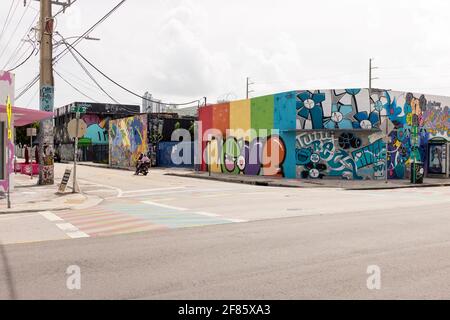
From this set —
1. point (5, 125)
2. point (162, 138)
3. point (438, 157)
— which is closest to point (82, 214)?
point (5, 125)

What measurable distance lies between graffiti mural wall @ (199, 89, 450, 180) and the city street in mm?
13935

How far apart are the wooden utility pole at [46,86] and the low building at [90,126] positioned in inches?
1713

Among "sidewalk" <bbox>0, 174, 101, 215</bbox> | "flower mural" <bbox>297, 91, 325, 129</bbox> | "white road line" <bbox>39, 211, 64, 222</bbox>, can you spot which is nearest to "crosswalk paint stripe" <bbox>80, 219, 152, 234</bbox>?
"white road line" <bbox>39, 211, 64, 222</bbox>

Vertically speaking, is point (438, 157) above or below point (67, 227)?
above

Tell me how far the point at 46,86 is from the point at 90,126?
53.4 meters

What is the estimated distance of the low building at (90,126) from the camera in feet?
231

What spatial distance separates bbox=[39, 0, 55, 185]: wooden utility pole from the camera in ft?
75.8

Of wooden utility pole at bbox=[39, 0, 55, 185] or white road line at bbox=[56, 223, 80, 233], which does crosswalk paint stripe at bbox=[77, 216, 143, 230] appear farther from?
wooden utility pole at bbox=[39, 0, 55, 185]

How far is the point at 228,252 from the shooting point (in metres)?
7.57

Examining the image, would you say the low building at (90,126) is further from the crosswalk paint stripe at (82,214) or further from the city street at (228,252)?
the city street at (228,252)

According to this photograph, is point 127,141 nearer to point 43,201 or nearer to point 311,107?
point 311,107

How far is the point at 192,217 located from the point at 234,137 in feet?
71.9

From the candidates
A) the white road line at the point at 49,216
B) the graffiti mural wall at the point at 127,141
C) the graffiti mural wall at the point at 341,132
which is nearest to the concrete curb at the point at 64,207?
the white road line at the point at 49,216
